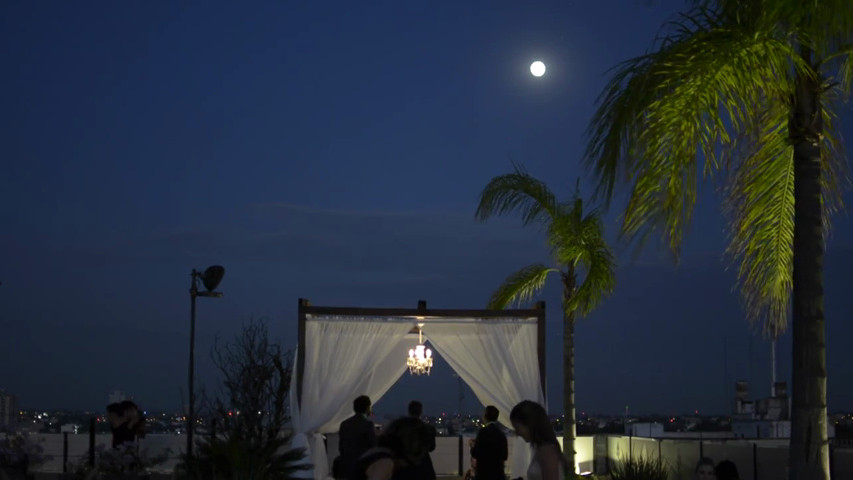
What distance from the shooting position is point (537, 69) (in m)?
15.0

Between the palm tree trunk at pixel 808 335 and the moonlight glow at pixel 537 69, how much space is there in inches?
300

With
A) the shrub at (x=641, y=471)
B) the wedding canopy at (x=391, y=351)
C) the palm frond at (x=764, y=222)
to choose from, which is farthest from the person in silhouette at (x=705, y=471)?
the wedding canopy at (x=391, y=351)

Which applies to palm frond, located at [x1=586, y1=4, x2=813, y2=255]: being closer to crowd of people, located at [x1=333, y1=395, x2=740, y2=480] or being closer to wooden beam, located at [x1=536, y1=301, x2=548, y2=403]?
crowd of people, located at [x1=333, y1=395, x2=740, y2=480]

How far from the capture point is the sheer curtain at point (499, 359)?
14117 mm

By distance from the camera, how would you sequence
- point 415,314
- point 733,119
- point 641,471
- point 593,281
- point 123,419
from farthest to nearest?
point 593,281 → point 415,314 → point 641,471 → point 123,419 → point 733,119

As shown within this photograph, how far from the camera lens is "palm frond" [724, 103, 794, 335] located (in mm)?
9008

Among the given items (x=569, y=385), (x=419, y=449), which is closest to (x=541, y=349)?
(x=569, y=385)

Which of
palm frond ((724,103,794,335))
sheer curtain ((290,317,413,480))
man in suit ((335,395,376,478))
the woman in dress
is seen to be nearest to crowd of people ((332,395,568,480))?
the woman in dress

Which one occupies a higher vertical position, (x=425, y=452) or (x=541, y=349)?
(x=541, y=349)

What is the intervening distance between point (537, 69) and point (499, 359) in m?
4.02

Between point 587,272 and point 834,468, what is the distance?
17.8 ft

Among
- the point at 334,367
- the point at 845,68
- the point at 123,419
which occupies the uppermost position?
the point at 845,68

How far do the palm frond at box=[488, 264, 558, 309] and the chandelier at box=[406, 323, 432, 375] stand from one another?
2.33m

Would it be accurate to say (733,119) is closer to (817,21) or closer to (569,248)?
(817,21)
